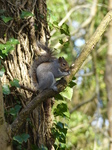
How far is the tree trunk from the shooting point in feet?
7.77

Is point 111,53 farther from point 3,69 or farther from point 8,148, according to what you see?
point 8,148

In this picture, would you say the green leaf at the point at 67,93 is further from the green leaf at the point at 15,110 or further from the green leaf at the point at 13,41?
the green leaf at the point at 13,41

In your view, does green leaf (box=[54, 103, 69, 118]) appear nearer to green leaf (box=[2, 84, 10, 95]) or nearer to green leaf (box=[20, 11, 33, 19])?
green leaf (box=[2, 84, 10, 95])

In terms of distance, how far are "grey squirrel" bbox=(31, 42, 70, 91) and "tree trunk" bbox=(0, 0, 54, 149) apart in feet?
0.16

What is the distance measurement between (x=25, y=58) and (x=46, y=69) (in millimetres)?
223

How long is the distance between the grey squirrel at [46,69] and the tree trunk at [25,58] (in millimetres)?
49

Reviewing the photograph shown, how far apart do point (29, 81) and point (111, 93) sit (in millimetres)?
2790

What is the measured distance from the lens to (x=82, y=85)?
816 centimetres

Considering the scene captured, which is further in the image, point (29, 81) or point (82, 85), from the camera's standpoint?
point (82, 85)

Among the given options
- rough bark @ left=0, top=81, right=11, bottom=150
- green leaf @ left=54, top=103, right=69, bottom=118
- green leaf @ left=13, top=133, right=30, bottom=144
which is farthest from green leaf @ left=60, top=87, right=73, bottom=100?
rough bark @ left=0, top=81, right=11, bottom=150

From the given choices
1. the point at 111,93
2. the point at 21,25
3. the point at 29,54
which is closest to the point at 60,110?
the point at 29,54

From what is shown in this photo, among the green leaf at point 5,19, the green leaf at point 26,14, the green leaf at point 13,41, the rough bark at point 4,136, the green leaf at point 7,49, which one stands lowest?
the rough bark at point 4,136

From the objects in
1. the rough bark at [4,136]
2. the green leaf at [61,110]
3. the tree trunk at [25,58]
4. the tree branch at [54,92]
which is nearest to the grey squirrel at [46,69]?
the tree trunk at [25,58]

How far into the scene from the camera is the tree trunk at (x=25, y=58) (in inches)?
93.2
